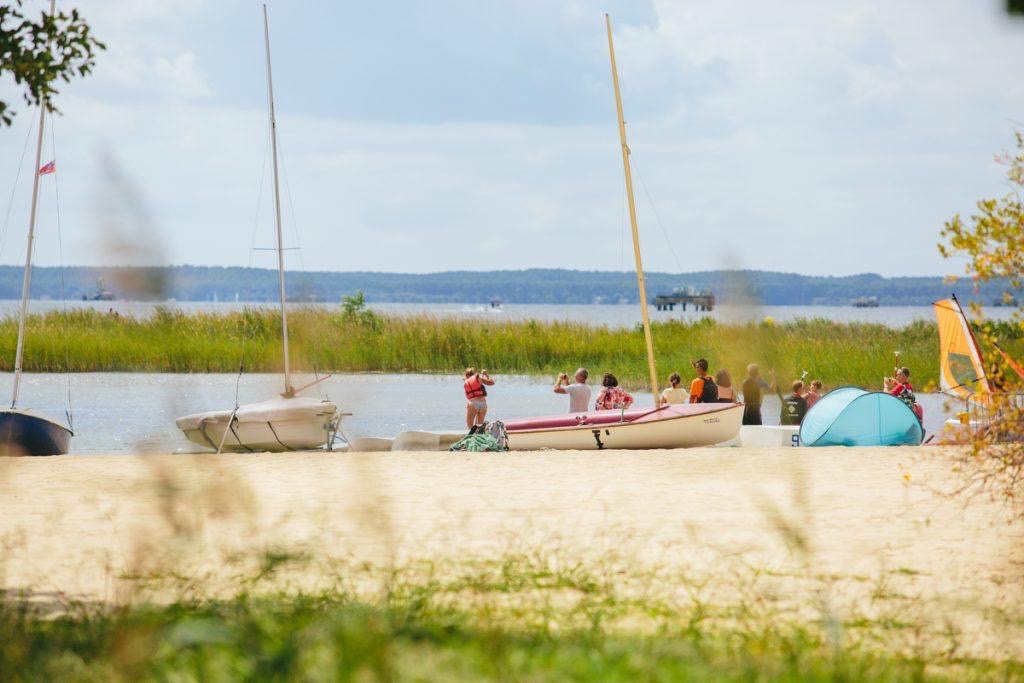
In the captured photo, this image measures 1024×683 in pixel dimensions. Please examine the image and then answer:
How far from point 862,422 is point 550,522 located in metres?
7.38

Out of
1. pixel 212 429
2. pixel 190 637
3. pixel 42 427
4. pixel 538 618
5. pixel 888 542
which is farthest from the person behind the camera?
pixel 212 429

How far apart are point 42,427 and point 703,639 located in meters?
13.4

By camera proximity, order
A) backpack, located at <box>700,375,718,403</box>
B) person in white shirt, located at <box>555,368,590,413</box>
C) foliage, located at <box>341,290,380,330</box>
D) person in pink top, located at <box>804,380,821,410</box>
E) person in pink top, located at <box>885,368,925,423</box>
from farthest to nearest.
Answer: foliage, located at <box>341,290,380,330</box> < person in pink top, located at <box>804,380,821,410</box> < person in white shirt, located at <box>555,368,590,413</box> < backpack, located at <box>700,375,718,403</box> < person in pink top, located at <box>885,368,925,423</box>

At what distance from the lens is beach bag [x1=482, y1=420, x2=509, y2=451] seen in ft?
49.0

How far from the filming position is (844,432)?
1482 cm

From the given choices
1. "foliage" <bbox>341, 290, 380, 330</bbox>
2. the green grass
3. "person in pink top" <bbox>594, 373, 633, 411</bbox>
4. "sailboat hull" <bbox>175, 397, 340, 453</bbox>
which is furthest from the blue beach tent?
"foliage" <bbox>341, 290, 380, 330</bbox>

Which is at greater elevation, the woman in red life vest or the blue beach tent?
the woman in red life vest

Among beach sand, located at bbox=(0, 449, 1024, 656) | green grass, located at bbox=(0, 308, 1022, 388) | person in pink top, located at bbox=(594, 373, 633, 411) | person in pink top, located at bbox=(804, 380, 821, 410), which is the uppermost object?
green grass, located at bbox=(0, 308, 1022, 388)

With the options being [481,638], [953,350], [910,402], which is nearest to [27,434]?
[910,402]

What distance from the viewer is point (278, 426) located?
1786 centimetres

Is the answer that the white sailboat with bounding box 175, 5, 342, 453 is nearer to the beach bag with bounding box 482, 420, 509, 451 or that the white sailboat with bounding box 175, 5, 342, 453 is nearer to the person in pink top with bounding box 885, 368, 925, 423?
the beach bag with bounding box 482, 420, 509, 451

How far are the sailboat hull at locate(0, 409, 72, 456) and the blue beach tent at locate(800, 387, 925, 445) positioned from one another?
9.36m

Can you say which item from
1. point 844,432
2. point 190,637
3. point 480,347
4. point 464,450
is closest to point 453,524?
point 190,637

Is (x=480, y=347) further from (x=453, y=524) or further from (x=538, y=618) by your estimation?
(x=538, y=618)
